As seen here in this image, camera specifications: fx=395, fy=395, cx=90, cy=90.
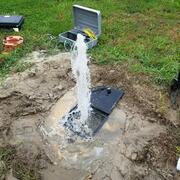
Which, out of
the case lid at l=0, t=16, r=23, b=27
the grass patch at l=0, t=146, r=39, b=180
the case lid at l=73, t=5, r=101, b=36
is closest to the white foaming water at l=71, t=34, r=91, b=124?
the grass patch at l=0, t=146, r=39, b=180

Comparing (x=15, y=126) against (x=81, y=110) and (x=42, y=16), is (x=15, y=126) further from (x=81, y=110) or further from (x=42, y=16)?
(x=42, y=16)

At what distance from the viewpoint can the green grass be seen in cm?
700

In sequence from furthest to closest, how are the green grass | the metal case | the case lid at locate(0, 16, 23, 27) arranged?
the case lid at locate(0, 16, 23, 27)
the metal case
the green grass

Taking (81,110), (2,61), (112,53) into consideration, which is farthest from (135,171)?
(2,61)

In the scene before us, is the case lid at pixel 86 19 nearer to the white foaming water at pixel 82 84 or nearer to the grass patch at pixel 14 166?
the white foaming water at pixel 82 84

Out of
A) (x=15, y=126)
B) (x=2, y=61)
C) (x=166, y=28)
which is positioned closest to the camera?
(x=15, y=126)

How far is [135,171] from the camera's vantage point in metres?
4.80

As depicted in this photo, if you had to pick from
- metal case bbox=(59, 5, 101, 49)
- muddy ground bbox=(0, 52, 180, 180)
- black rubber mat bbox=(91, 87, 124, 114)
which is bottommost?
muddy ground bbox=(0, 52, 180, 180)

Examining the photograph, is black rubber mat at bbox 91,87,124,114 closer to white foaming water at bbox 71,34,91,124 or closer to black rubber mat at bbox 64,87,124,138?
black rubber mat at bbox 64,87,124,138

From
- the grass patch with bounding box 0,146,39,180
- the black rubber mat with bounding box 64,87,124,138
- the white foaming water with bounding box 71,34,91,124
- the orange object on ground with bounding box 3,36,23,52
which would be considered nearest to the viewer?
the grass patch with bounding box 0,146,39,180

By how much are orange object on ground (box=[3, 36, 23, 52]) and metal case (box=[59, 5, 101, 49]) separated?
0.84 meters

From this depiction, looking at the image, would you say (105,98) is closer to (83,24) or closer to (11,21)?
(83,24)

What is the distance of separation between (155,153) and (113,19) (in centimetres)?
464

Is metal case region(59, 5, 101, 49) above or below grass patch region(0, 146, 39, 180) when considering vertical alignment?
above
